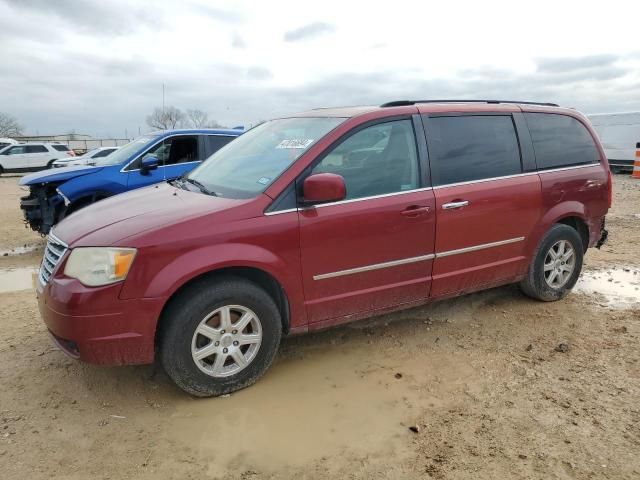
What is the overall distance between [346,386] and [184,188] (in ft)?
6.34

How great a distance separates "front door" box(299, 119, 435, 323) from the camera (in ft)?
11.2

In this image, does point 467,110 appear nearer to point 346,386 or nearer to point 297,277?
point 297,277

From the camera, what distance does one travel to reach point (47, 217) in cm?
726

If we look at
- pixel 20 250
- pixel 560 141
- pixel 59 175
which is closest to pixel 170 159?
pixel 59 175

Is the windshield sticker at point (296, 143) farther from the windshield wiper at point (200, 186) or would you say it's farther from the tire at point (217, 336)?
the tire at point (217, 336)

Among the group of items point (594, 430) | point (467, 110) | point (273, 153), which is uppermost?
point (467, 110)

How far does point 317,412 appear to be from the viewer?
3.12 meters

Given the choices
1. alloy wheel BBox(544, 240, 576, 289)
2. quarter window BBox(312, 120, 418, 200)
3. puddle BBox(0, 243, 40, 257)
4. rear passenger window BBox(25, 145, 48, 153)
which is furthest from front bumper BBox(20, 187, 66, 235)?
rear passenger window BBox(25, 145, 48, 153)

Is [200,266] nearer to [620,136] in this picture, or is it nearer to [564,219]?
[564,219]

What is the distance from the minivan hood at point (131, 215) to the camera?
3064 mm

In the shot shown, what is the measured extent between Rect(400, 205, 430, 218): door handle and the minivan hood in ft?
3.91

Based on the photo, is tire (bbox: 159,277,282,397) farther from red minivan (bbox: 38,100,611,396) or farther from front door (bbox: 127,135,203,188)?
front door (bbox: 127,135,203,188)

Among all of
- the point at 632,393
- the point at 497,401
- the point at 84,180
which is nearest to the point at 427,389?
the point at 497,401

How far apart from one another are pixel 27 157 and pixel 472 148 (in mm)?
26317
